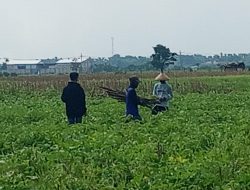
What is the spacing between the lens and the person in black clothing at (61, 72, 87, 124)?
14.6 metres

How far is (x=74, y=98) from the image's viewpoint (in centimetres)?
1469

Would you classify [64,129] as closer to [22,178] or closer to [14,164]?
[14,164]

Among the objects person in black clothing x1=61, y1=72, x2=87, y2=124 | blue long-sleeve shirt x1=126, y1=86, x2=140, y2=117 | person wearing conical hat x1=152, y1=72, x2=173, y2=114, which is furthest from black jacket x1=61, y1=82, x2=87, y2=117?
person wearing conical hat x1=152, y1=72, x2=173, y2=114

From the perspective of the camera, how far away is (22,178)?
8031 millimetres

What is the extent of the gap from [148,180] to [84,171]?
996 mm

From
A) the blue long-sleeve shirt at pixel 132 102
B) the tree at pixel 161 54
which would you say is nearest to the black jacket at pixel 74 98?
the blue long-sleeve shirt at pixel 132 102

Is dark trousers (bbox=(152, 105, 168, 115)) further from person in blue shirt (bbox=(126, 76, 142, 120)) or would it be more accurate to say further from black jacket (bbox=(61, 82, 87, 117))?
black jacket (bbox=(61, 82, 87, 117))

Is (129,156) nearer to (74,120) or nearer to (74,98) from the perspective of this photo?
(74,98)

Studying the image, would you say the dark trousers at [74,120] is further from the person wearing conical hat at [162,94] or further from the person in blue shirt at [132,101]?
the person wearing conical hat at [162,94]

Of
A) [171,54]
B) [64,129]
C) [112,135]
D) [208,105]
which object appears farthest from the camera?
[171,54]

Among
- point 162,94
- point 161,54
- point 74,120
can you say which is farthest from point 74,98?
point 161,54

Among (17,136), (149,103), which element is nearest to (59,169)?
(17,136)

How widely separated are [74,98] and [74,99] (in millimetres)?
27

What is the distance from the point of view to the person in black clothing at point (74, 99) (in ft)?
48.0
